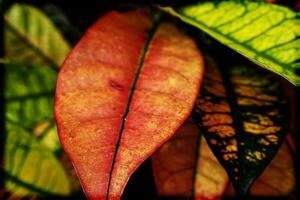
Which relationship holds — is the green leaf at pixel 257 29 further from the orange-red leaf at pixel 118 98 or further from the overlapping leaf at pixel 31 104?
the overlapping leaf at pixel 31 104

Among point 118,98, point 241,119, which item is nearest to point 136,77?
point 118,98

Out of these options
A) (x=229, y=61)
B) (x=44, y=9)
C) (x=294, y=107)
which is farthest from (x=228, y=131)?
(x=44, y=9)

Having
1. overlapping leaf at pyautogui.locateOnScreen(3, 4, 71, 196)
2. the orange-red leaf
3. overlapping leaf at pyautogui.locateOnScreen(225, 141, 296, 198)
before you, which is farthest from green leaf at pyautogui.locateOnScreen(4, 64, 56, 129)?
overlapping leaf at pyautogui.locateOnScreen(225, 141, 296, 198)

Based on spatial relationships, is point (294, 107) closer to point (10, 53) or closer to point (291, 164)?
point (291, 164)

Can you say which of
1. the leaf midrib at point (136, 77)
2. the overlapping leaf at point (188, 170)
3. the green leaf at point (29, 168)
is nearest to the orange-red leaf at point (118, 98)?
the leaf midrib at point (136, 77)

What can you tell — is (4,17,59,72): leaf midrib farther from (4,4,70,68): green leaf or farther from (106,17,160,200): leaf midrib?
(106,17,160,200): leaf midrib

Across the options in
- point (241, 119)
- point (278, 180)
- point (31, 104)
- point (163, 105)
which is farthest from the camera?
point (31, 104)

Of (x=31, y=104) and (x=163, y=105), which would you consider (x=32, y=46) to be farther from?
(x=163, y=105)
